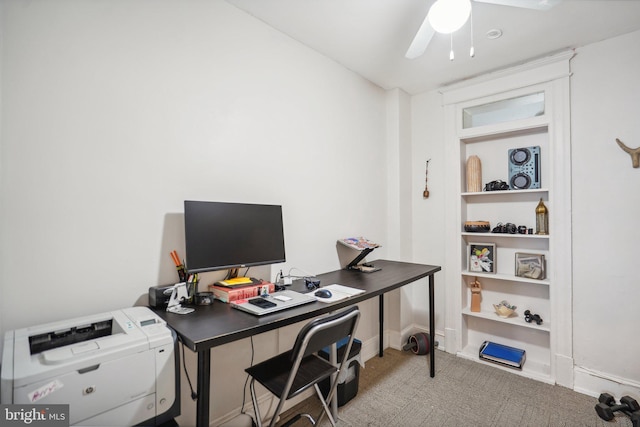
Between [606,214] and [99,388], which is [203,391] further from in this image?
[606,214]

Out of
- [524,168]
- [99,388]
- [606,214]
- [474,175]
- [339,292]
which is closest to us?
[99,388]

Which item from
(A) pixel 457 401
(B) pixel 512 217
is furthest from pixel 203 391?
(B) pixel 512 217

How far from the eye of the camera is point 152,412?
1.03 metres

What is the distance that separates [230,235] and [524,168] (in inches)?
99.7

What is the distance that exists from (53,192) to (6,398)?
80 cm

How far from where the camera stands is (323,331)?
135 cm

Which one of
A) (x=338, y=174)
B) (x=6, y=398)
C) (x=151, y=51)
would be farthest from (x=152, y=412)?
(x=338, y=174)

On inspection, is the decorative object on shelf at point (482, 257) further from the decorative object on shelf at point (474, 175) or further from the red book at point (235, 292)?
the red book at point (235, 292)

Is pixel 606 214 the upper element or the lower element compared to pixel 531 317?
upper

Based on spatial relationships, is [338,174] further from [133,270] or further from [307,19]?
[133,270]

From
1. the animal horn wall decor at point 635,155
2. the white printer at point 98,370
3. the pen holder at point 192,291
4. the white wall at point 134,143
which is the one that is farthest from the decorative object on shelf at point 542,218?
the white printer at point 98,370

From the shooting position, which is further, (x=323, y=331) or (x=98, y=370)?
(x=323, y=331)

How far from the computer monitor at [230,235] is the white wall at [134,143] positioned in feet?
0.59

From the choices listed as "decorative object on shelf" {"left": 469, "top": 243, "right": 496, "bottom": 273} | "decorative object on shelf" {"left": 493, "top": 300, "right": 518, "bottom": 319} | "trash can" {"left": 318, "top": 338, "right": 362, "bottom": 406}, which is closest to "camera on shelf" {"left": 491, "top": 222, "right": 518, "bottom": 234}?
"decorative object on shelf" {"left": 469, "top": 243, "right": 496, "bottom": 273}
